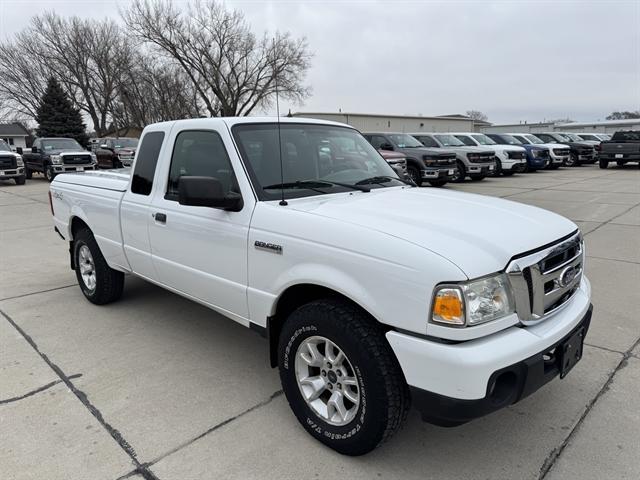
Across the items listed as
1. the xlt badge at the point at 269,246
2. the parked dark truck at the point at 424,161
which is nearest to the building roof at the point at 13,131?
the parked dark truck at the point at 424,161

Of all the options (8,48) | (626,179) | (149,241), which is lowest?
(626,179)

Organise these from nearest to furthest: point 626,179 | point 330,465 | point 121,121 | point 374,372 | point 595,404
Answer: point 374,372, point 330,465, point 595,404, point 626,179, point 121,121

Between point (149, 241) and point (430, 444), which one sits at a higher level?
point (149, 241)

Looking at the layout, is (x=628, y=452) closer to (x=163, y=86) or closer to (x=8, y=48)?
(x=163, y=86)

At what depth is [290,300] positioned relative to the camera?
9.48 ft

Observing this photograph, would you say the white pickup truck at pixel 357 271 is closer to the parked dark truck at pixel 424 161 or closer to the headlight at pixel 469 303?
the headlight at pixel 469 303

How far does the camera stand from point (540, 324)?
2385 millimetres

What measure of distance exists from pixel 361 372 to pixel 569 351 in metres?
1.10

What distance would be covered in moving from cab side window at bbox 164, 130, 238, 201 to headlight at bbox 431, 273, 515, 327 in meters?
1.57

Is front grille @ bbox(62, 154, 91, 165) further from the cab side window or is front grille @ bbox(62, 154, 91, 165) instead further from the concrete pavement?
the cab side window

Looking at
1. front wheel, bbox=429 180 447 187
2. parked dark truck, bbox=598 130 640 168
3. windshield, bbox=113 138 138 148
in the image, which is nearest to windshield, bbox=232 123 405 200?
front wheel, bbox=429 180 447 187

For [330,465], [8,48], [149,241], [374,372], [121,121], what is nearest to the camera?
[374,372]

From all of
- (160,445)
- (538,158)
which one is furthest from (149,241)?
(538,158)

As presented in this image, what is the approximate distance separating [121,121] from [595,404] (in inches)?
2251
